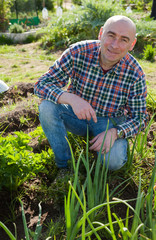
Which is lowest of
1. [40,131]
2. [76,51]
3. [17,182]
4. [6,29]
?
[17,182]

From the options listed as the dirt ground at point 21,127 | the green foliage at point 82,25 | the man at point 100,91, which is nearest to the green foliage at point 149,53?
the green foliage at point 82,25

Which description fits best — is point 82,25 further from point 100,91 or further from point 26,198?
point 26,198

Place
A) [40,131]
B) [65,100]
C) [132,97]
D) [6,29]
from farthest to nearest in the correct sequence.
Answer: [6,29], [40,131], [132,97], [65,100]

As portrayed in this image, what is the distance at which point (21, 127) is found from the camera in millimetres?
2520

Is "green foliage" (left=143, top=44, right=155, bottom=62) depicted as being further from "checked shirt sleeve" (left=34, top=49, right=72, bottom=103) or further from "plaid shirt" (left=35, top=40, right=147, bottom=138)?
"checked shirt sleeve" (left=34, top=49, right=72, bottom=103)

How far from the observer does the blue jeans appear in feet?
5.73

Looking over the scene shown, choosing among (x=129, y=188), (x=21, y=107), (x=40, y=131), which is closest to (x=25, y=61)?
(x=21, y=107)

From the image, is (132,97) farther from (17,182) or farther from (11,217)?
(11,217)

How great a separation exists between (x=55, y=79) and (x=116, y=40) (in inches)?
21.8

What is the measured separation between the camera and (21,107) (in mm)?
2752

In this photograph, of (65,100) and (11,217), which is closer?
(11,217)

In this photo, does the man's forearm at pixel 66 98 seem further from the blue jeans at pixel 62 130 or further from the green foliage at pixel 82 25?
the green foliage at pixel 82 25

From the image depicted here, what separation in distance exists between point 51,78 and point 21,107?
1013 mm

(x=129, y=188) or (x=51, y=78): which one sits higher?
(x=51, y=78)
